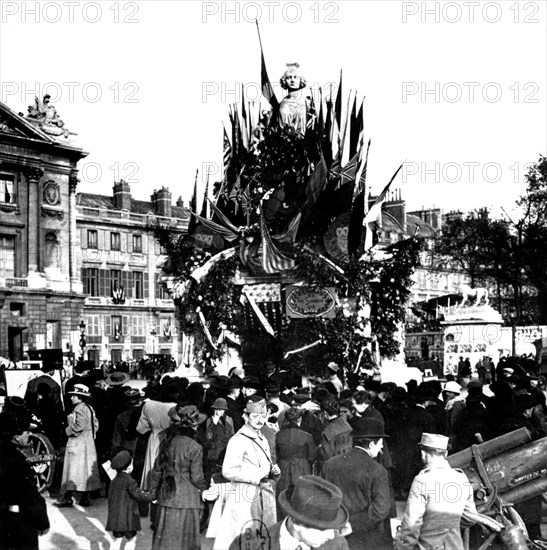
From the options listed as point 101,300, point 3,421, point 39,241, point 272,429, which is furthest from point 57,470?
point 101,300

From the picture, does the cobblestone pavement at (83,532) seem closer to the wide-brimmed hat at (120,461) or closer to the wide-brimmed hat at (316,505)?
the wide-brimmed hat at (120,461)

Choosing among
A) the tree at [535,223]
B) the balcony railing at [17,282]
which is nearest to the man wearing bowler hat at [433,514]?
the tree at [535,223]

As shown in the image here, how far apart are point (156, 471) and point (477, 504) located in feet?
9.73

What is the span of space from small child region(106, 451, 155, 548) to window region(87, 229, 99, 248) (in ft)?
205

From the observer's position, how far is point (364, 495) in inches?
259

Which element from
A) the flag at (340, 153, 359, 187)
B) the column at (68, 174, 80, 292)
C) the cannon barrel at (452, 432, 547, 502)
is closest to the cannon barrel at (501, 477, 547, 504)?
the cannon barrel at (452, 432, 547, 502)

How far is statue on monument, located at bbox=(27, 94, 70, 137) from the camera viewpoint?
57438 mm

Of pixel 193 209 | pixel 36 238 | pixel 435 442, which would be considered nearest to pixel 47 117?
pixel 36 238

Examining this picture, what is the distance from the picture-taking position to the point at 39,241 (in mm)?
54656

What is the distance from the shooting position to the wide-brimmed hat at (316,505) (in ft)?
14.7

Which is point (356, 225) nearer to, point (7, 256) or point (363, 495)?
point (363, 495)

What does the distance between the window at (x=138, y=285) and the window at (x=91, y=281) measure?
3.79 metres

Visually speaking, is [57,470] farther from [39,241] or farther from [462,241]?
[39,241]

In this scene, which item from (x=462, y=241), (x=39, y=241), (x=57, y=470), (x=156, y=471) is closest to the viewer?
(x=156, y=471)
